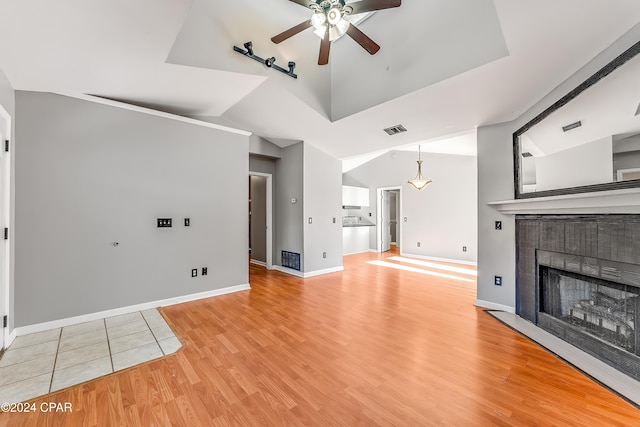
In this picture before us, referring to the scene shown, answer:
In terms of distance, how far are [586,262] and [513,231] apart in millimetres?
930

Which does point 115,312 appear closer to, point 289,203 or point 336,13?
point 289,203

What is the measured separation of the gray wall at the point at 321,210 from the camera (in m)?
5.07

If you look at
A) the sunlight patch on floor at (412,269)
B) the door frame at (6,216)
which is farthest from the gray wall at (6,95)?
the sunlight patch on floor at (412,269)

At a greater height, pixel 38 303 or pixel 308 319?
pixel 38 303

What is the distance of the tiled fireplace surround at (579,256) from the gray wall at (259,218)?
15.5 ft

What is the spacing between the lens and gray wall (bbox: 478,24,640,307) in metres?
3.28

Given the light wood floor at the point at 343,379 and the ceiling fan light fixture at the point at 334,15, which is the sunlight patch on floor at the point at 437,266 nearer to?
the light wood floor at the point at 343,379

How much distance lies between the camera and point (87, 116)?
115 inches

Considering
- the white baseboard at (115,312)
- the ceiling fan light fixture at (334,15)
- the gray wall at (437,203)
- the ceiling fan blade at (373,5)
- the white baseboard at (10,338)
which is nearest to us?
the ceiling fan blade at (373,5)

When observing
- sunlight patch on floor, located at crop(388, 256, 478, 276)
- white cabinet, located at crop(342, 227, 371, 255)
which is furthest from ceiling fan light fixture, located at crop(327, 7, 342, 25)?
white cabinet, located at crop(342, 227, 371, 255)

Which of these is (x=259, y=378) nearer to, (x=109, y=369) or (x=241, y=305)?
(x=109, y=369)

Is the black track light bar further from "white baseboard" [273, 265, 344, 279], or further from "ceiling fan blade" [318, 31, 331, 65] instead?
"white baseboard" [273, 265, 344, 279]

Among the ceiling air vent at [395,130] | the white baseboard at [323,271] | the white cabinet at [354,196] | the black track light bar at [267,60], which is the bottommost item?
the white baseboard at [323,271]

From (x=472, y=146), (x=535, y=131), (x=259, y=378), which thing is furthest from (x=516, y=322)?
(x=472, y=146)
